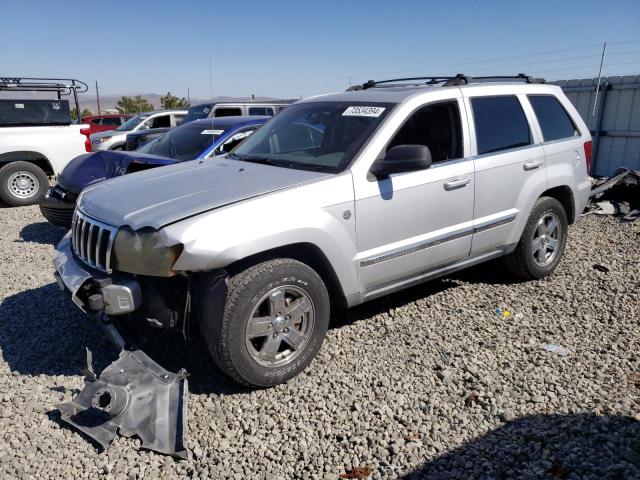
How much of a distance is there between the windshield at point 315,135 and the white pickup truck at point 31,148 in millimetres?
5961

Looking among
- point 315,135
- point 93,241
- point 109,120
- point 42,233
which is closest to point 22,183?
point 42,233

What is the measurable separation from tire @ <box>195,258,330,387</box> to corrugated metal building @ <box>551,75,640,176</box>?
30.6 ft

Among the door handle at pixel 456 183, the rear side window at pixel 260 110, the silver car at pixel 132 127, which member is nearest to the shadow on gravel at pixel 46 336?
the door handle at pixel 456 183

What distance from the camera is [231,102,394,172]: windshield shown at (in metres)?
3.84

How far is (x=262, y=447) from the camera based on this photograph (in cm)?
291

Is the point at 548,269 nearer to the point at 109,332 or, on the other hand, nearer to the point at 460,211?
the point at 460,211

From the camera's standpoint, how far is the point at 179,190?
350 centimetres

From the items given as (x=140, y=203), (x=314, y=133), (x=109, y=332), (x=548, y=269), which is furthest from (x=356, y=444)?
(x=548, y=269)

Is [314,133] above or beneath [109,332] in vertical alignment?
above

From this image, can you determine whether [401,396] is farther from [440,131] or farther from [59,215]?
[59,215]

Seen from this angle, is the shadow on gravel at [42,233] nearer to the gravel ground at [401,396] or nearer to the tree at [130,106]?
the gravel ground at [401,396]

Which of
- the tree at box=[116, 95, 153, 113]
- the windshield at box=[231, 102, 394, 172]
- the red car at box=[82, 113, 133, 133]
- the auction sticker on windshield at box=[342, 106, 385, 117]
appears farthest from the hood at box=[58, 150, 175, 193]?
the tree at box=[116, 95, 153, 113]

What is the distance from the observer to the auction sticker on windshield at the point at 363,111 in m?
3.96

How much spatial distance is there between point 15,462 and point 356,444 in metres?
1.79
